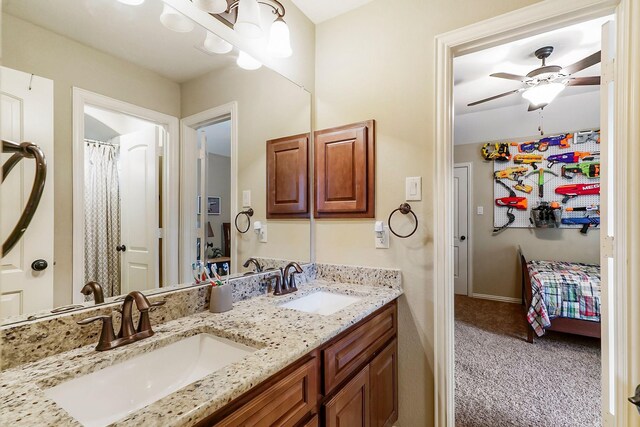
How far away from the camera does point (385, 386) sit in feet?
4.88

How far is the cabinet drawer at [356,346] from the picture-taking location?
1077mm

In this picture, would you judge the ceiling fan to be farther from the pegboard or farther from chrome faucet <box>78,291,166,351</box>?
chrome faucet <box>78,291,166,351</box>

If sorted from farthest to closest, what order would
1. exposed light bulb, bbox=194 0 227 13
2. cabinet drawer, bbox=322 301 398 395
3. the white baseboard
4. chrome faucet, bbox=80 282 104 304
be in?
1. the white baseboard
2. exposed light bulb, bbox=194 0 227 13
3. cabinet drawer, bbox=322 301 398 395
4. chrome faucet, bbox=80 282 104 304

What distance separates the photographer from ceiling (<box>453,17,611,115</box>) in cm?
239

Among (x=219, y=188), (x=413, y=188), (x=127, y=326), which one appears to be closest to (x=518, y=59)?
(x=413, y=188)

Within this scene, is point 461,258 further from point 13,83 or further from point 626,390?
point 13,83

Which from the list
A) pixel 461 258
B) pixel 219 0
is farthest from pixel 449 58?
pixel 461 258

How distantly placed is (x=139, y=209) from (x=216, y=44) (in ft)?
2.76

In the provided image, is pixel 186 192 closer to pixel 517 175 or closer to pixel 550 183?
pixel 517 175

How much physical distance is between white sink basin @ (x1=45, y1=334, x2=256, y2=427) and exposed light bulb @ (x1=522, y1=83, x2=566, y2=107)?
3.19 m

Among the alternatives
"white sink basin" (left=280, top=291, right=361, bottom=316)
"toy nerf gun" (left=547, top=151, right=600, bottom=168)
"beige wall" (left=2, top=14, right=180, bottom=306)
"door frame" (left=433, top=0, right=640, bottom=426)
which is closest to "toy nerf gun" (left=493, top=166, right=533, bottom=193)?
"toy nerf gun" (left=547, top=151, right=600, bottom=168)

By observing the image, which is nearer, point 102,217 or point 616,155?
point 102,217

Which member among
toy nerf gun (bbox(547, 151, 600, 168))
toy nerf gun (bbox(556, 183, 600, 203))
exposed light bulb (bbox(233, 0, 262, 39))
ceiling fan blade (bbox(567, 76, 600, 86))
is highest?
ceiling fan blade (bbox(567, 76, 600, 86))

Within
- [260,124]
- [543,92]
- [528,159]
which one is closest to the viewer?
[260,124]
